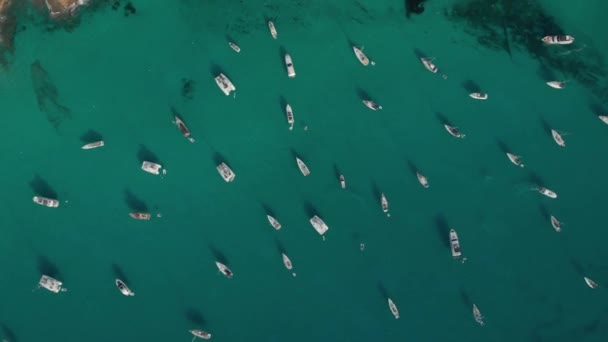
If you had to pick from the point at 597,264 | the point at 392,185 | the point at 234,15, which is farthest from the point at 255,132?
the point at 597,264

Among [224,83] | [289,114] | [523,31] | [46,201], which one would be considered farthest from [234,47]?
[523,31]

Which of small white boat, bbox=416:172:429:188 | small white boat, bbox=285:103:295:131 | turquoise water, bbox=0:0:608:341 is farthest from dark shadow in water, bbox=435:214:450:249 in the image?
small white boat, bbox=285:103:295:131

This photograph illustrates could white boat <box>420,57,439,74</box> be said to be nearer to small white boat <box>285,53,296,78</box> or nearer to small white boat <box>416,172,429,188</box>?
small white boat <box>416,172,429,188</box>

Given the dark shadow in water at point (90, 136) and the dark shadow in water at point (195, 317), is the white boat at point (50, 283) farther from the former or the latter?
the dark shadow in water at point (90, 136)

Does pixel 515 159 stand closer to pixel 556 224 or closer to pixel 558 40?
pixel 556 224

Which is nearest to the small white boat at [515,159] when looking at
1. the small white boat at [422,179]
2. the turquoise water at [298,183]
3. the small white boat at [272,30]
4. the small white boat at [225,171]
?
the turquoise water at [298,183]

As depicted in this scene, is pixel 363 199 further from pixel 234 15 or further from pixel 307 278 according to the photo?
pixel 234 15
